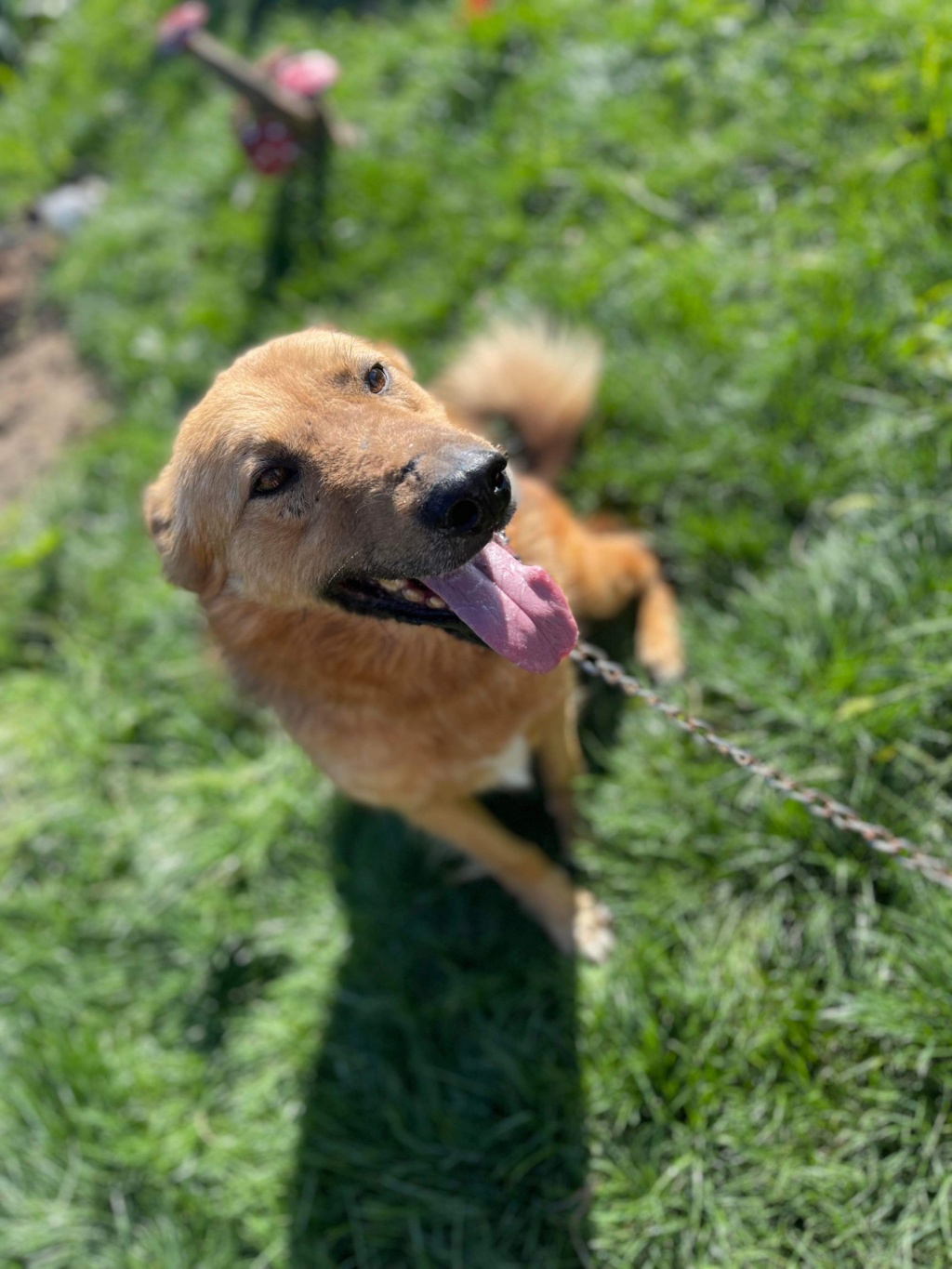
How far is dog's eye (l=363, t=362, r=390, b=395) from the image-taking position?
2.31m

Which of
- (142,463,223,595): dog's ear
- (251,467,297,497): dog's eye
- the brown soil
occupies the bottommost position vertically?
the brown soil

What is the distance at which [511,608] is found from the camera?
205cm

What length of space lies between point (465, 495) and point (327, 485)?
0.40 metres

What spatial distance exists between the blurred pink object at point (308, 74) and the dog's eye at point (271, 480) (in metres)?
3.72

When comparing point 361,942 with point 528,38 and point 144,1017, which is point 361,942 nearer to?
point 144,1017

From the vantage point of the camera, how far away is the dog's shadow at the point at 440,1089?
8.70 ft

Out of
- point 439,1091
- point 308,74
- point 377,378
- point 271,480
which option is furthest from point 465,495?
point 308,74

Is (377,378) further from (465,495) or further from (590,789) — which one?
(590,789)

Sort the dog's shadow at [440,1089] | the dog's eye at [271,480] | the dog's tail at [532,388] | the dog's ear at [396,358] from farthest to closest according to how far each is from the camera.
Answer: the dog's tail at [532,388]
the dog's shadow at [440,1089]
the dog's ear at [396,358]
the dog's eye at [271,480]

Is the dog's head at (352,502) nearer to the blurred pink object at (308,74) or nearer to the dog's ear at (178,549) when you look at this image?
the dog's ear at (178,549)

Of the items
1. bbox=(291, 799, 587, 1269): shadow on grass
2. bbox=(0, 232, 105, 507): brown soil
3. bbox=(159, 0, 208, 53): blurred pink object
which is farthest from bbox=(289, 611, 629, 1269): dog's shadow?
bbox=(159, 0, 208, 53): blurred pink object

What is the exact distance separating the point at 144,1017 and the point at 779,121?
4630 mm

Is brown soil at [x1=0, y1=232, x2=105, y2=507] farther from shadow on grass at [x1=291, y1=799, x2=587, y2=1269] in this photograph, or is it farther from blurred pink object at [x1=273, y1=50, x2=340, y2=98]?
shadow on grass at [x1=291, y1=799, x2=587, y2=1269]

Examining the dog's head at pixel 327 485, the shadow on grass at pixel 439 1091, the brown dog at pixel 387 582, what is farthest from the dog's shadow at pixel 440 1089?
the dog's head at pixel 327 485
